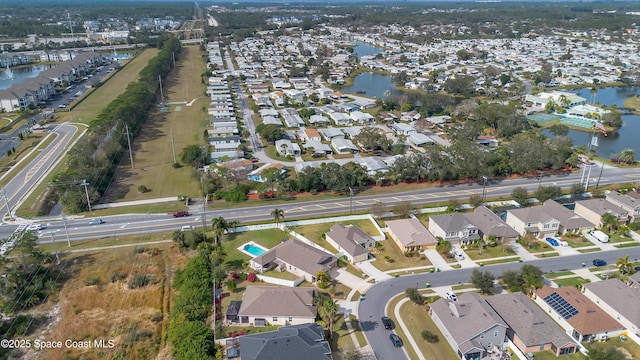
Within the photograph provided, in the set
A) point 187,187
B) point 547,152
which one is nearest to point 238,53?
point 187,187

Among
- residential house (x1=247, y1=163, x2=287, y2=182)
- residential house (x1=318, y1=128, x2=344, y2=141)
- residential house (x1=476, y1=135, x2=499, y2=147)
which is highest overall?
residential house (x1=318, y1=128, x2=344, y2=141)

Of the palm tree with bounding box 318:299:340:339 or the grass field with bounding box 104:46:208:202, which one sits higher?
the palm tree with bounding box 318:299:340:339

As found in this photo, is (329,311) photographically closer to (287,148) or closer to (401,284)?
(401,284)

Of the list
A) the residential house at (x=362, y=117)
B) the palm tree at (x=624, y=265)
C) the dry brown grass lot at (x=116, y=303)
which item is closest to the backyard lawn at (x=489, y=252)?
the palm tree at (x=624, y=265)

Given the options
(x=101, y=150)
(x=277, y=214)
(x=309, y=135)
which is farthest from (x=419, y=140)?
(x=101, y=150)

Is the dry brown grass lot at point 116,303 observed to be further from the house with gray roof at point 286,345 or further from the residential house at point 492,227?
the residential house at point 492,227

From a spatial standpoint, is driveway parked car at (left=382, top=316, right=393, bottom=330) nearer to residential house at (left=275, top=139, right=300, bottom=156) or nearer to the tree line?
the tree line

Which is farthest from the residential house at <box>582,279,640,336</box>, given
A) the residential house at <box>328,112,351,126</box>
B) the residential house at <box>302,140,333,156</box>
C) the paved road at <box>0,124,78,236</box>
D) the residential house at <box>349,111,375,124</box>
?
the paved road at <box>0,124,78,236</box>
